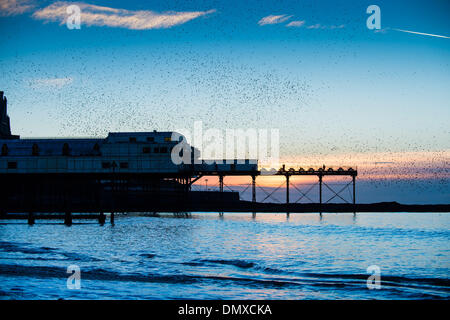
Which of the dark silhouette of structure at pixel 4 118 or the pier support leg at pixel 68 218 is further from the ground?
the dark silhouette of structure at pixel 4 118

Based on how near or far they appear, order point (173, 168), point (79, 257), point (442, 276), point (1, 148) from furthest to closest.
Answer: point (1, 148) < point (173, 168) < point (79, 257) < point (442, 276)

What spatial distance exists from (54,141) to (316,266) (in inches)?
2229

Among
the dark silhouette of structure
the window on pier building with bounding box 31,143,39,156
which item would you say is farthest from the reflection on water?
the dark silhouette of structure

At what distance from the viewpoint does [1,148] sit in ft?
243

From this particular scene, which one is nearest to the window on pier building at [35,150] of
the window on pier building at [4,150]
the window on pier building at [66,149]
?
the window on pier building at [4,150]

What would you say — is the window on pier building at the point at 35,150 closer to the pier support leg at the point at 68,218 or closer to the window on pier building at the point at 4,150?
the window on pier building at the point at 4,150

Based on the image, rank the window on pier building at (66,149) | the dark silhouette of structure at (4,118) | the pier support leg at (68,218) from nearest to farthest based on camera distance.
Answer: the pier support leg at (68,218) → the window on pier building at (66,149) → the dark silhouette of structure at (4,118)

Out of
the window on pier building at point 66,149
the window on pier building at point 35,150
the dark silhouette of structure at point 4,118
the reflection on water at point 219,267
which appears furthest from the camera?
the dark silhouette of structure at point 4,118

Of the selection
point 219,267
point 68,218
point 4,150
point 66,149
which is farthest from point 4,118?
point 219,267

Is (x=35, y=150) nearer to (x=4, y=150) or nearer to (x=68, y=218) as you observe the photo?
(x=4, y=150)

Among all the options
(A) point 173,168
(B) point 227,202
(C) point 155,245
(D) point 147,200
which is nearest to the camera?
(C) point 155,245
